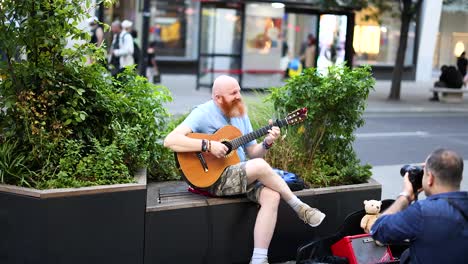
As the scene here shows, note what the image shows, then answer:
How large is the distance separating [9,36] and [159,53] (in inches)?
762

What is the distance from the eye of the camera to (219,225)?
4.71 metres

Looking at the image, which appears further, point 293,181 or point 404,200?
point 293,181

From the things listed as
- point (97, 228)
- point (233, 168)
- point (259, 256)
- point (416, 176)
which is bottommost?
point (259, 256)

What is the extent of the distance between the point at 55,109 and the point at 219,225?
1433 mm

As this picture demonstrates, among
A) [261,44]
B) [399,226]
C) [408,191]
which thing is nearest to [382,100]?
[261,44]

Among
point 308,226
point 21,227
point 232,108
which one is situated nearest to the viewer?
point 21,227

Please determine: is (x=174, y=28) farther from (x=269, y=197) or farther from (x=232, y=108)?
(x=269, y=197)

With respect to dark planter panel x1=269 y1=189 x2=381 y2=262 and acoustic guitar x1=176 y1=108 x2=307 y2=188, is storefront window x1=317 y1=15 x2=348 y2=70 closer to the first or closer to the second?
dark planter panel x1=269 y1=189 x2=381 y2=262

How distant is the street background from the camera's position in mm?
9422

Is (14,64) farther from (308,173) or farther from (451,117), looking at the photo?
(451,117)

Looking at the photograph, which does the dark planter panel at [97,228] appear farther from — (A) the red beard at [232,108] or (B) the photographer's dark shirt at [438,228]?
(B) the photographer's dark shirt at [438,228]

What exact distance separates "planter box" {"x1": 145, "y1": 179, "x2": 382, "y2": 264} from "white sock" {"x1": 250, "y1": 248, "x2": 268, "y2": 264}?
24 cm

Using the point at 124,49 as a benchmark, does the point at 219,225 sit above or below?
below

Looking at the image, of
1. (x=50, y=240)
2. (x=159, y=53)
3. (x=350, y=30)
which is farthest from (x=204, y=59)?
(x=50, y=240)
